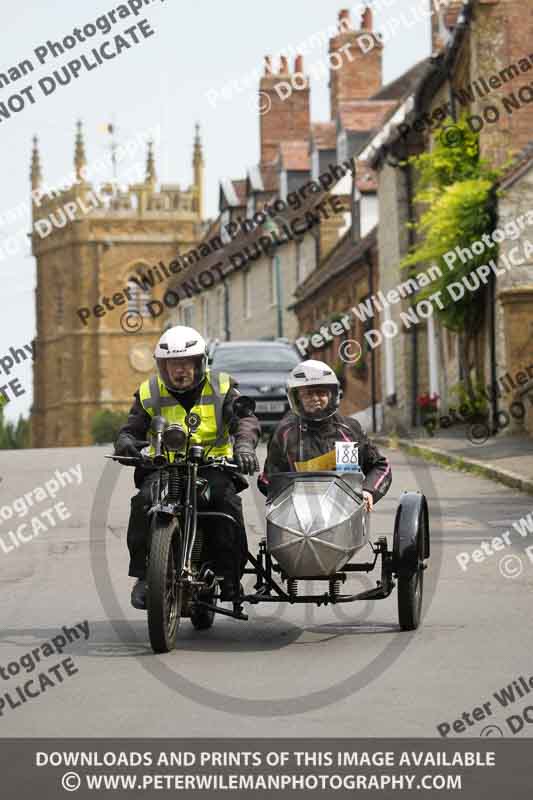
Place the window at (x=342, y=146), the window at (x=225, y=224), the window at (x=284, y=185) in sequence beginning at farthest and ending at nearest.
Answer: the window at (x=225, y=224) → the window at (x=284, y=185) → the window at (x=342, y=146)

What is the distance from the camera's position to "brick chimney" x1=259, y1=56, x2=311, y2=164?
206 ft

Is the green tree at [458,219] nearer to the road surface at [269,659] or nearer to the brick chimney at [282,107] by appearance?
the road surface at [269,659]

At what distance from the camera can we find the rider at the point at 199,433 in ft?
29.8

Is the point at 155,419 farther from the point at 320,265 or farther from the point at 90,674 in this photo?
the point at 320,265

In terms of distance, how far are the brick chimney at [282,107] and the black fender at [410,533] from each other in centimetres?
5352

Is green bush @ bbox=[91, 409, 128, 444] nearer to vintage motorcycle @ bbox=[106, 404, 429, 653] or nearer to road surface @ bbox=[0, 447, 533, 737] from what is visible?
road surface @ bbox=[0, 447, 533, 737]

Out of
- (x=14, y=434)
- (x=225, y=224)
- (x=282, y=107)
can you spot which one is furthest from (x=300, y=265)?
(x=14, y=434)

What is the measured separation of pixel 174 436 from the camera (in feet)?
29.5

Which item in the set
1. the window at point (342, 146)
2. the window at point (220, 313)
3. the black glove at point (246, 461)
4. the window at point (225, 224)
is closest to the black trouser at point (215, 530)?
the black glove at point (246, 461)

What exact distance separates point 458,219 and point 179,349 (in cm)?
2022

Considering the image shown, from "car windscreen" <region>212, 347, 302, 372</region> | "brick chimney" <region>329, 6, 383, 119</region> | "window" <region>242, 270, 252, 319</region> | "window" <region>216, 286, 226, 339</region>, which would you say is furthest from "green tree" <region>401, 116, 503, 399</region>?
"window" <region>216, 286, 226, 339</region>

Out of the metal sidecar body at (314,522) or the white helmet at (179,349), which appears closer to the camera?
the metal sidecar body at (314,522)
